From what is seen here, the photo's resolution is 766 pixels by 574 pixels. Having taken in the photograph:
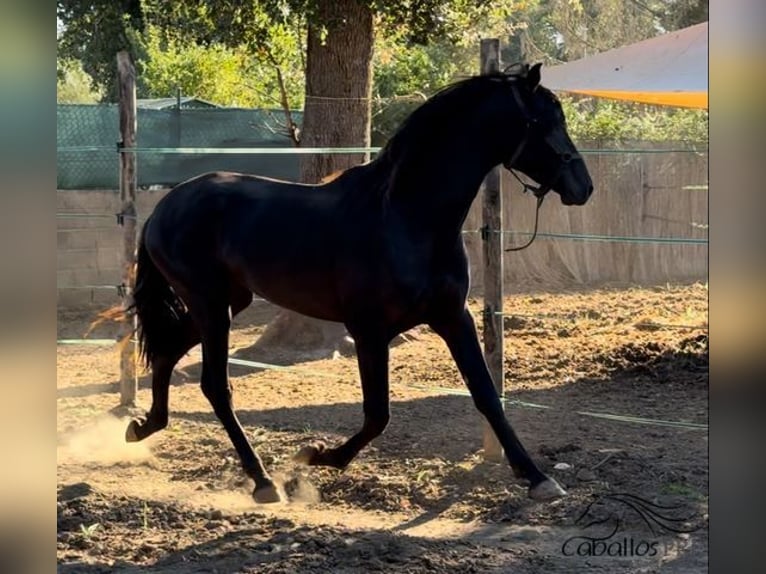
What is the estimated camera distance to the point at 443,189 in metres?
4.30

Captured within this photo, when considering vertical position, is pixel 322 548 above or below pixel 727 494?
below

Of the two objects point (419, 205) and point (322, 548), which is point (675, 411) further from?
point (322, 548)

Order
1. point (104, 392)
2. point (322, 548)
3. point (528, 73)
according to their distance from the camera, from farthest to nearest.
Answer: point (104, 392)
point (528, 73)
point (322, 548)

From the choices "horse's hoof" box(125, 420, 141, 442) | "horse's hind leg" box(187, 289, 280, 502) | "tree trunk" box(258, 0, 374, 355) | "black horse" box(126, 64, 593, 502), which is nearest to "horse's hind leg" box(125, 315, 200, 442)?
"horse's hoof" box(125, 420, 141, 442)

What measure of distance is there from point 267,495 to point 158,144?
22.9ft

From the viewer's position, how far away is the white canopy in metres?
8.06

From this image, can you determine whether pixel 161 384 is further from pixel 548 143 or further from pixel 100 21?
pixel 100 21

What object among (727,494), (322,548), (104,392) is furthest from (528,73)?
(104,392)

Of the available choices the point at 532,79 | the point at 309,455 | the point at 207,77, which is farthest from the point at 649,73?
the point at 207,77

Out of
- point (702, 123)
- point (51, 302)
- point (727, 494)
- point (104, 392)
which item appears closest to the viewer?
point (51, 302)

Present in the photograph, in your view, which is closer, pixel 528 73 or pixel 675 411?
pixel 528 73

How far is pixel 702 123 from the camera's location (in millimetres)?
16500

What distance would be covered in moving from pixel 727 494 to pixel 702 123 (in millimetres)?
16603

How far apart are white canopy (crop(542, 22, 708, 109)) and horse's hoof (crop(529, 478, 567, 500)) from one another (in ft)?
14.8
